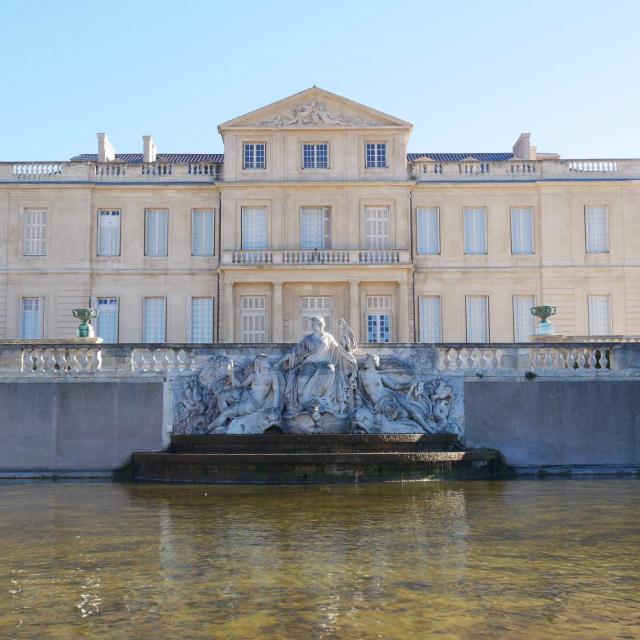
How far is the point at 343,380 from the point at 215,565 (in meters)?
9.77

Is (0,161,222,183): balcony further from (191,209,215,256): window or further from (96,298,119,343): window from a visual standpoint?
(96,298,119,343): window

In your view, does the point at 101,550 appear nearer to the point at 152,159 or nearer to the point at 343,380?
the point at 343,380

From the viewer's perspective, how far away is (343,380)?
1730cm

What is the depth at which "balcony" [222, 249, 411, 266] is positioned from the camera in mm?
33750

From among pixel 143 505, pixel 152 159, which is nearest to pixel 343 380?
pixel 143 505

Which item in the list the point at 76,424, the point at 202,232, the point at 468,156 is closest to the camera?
the point at 76,424

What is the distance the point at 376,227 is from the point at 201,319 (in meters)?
8.00

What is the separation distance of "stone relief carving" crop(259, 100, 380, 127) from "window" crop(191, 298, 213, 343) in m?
7.65

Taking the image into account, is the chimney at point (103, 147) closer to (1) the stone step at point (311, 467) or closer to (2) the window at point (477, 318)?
(2) the window at point (477, 318)

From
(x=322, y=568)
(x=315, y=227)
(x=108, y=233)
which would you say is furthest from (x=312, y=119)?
(x=322, y=568)

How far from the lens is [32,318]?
34.1 metres

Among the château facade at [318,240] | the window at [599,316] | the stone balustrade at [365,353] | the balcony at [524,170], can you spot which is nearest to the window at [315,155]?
the château facade at [318,240]

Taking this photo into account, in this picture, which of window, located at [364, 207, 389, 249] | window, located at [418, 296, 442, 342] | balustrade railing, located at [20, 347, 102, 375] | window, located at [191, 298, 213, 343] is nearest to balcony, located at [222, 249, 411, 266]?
window, located at [364, 207, 389, 249]

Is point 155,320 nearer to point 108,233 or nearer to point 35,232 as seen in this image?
point 108,233
